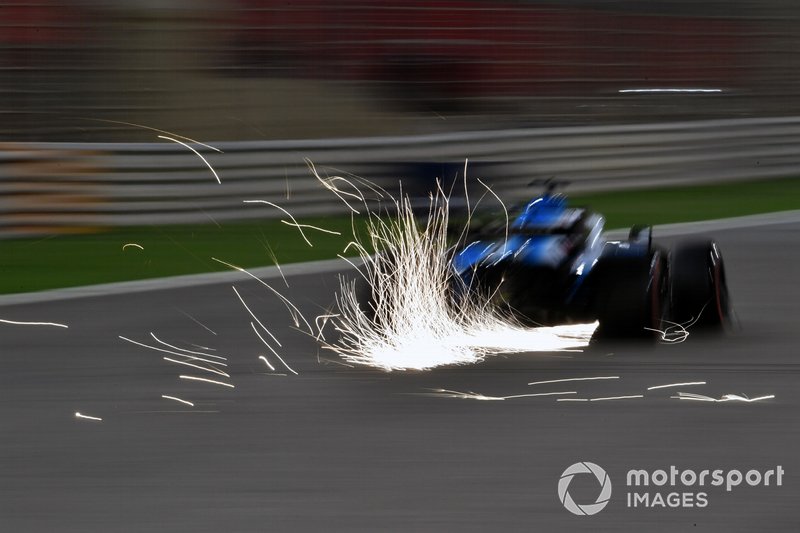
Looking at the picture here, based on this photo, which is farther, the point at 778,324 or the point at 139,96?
the point at 139,96

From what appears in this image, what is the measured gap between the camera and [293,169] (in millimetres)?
13461

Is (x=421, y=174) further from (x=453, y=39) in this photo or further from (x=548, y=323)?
(x=453, y=39)

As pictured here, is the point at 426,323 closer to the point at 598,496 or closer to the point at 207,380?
the point at 207,380

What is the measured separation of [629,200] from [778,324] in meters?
6.79

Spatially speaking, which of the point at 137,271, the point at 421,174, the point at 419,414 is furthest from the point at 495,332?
the point at 137,271

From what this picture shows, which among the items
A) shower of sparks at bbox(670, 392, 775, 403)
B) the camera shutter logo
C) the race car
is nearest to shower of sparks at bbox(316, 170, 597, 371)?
the race car

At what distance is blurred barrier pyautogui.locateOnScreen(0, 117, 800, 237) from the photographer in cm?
1227

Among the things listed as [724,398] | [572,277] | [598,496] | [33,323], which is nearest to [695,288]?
[572,277]

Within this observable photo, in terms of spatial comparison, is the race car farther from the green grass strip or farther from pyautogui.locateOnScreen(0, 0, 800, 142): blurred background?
pyautogui.locateOnScreen(0, 0, 800, 142): blurred background

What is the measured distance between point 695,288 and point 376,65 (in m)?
9.96

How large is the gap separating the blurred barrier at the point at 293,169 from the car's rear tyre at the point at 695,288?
208cm

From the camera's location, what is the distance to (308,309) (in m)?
9.21

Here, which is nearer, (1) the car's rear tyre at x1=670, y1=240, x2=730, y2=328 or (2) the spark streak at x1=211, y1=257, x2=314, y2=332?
(1) the car's rear tyre at x1=670, y1=240, x2=730, y2=328

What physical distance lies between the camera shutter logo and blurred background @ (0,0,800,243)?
728 centimetres
